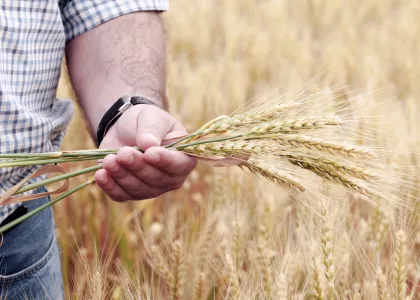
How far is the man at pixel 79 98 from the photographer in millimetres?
1114

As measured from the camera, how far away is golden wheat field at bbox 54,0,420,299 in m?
1.21

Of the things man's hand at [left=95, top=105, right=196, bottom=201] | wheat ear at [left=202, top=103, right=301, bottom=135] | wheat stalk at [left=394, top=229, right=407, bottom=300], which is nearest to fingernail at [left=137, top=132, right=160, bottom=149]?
man's hand at [left=95, top=105, right=196, bottom=201]

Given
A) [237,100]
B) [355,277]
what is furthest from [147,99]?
[237,100]

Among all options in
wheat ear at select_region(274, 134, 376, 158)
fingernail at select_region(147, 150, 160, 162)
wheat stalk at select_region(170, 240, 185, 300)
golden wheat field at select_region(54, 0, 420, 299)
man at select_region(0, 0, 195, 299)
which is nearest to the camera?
wheat ear at select_region(274, 134, 376, 158)

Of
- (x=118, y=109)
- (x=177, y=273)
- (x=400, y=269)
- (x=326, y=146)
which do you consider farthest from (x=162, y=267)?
(x=326, y=146)

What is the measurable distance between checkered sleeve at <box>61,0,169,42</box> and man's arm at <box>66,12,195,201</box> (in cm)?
2

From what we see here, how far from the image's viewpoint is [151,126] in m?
1.09

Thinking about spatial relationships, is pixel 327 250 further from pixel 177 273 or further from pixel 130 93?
pixel 130 93

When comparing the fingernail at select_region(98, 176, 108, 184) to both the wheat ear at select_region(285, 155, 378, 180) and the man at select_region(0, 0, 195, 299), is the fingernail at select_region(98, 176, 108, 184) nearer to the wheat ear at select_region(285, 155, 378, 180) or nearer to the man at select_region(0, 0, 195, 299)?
the man at select_region(0, 0, 195, 299)

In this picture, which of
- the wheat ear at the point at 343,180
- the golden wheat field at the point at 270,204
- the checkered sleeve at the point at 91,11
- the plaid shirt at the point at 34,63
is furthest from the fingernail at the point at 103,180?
the checkered sleeve at the point at 91,11

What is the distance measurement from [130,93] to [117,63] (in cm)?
9

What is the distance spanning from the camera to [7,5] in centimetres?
121

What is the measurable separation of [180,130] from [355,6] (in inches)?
157

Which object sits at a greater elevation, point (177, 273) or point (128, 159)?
point (128, 159)
